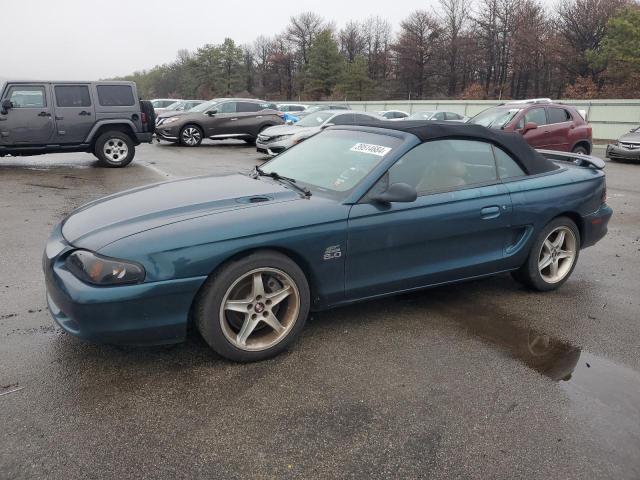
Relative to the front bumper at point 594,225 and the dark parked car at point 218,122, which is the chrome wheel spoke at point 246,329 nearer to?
the front bumper at point 594,225

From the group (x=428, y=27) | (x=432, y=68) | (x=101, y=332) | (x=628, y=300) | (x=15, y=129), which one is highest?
(x=428, y=27)

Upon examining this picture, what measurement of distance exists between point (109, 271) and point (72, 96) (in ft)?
32.2

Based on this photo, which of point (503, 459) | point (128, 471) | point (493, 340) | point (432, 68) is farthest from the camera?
point (432, 68)

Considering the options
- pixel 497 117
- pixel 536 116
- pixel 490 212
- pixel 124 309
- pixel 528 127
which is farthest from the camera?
pixel 497 117

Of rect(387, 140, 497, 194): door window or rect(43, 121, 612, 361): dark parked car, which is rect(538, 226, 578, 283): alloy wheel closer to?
rect(43, 121, 612, 361): dark parked car

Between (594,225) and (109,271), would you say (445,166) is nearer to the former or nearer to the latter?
(594,225)

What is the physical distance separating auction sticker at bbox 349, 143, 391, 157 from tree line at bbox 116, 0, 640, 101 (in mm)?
41964

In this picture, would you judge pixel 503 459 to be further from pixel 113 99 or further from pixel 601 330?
pixel 113 99

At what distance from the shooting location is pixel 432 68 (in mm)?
64750

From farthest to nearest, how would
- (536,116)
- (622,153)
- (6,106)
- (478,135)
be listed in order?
(622,153) < (536,116) < (6,106) < (478,135)

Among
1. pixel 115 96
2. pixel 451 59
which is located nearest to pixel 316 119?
pixel 115 96

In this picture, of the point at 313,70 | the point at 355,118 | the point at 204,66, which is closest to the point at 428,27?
the point at 313,70

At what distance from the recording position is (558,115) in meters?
13.0

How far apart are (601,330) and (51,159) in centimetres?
1380
